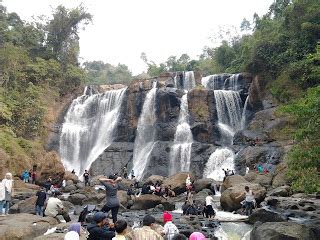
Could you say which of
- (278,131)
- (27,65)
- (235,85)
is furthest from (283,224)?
(27,65)

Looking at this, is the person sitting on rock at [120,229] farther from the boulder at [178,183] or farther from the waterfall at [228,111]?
the waterfall at [228,111]

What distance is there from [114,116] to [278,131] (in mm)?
18763

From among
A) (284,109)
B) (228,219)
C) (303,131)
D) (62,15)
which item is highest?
(62,15)

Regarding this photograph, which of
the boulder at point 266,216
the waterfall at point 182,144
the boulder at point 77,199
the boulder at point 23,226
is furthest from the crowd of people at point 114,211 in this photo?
the waterfall at point 182,144

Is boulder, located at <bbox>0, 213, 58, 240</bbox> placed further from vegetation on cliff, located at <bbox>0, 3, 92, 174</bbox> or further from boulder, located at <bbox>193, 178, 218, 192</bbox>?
vegetation on cliff, located at <bbox>0, 3, 92, 174</bbox>

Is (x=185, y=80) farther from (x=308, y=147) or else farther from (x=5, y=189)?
(x=308, y=147)

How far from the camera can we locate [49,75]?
154ft

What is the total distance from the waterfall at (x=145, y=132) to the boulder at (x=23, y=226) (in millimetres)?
23301

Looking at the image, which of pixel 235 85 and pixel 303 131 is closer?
pixel 303 131

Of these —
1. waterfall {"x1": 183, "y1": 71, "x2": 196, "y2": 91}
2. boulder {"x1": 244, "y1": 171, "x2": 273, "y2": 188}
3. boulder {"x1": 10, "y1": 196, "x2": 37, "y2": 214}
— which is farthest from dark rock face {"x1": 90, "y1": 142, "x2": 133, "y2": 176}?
boulder {"x1": 10, "y1": 196, "x2": 37, "y2": 214}

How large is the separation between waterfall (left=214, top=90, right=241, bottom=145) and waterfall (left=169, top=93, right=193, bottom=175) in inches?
132

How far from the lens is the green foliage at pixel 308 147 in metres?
10.3

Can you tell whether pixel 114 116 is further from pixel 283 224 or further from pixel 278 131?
pixel 283 224

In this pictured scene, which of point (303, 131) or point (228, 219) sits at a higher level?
point (303, 131)
